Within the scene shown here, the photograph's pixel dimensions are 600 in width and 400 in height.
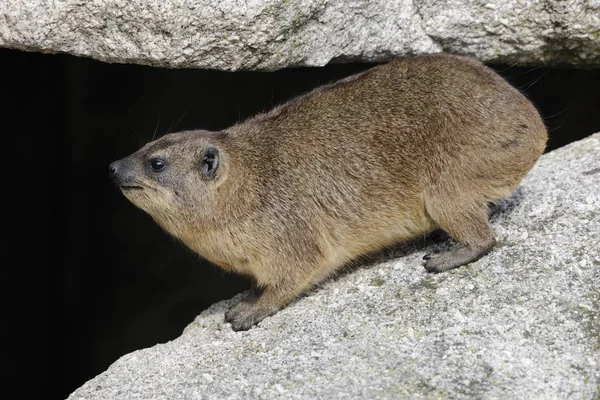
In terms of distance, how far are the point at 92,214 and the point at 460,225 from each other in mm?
5261

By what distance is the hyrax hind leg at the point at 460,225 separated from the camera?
518 centimetres

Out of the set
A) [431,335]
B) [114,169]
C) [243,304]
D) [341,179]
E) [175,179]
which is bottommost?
[431,335]

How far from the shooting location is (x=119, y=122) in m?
8.84

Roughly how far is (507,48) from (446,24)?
0.53 metres

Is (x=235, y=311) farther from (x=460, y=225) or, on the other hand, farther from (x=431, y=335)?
(x=460, y=225)

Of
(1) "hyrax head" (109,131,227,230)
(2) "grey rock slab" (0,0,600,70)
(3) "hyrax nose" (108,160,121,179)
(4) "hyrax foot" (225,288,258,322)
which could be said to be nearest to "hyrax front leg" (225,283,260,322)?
(4) "hyrax foot" (225,288,258,322)

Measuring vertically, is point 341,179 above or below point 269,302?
above

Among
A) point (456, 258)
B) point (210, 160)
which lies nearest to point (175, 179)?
point (210, 160)

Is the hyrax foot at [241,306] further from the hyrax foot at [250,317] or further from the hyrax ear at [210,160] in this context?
the hyrax ear at [210,160]

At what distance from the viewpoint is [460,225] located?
522 cm

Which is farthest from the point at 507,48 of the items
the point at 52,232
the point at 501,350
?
the point at 52,232

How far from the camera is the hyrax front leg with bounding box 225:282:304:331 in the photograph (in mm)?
5359

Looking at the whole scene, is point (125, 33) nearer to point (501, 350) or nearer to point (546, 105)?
point (501, 350)

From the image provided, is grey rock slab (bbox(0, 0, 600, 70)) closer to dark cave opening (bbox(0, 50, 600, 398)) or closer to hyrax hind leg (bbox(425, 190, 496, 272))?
hyrax hind leg (bbox(425, 190, 496, 272))
